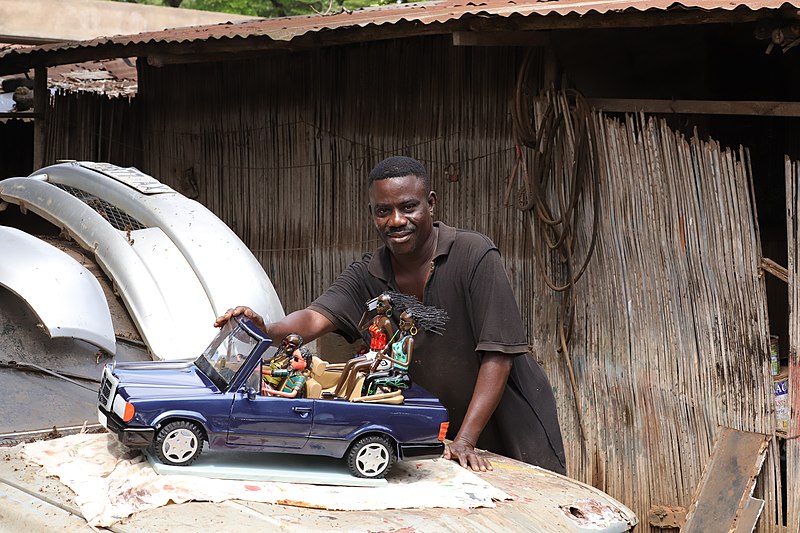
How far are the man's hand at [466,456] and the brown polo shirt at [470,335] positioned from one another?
34cm

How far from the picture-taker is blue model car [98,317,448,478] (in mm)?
3037

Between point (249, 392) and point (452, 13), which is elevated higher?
point (452, 13)

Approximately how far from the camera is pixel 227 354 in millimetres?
3266

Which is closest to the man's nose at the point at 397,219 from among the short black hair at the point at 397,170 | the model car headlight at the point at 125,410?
the short black hair at the point at 397,170

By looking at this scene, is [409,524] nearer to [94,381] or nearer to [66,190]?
[94,381]

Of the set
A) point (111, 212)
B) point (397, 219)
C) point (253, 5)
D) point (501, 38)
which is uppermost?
point (253, 5)

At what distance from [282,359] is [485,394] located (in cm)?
77

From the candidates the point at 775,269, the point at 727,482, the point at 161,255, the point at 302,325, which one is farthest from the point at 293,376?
the point at 727,482

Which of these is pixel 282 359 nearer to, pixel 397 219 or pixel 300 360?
pixel 300 360

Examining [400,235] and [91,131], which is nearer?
[400,235]

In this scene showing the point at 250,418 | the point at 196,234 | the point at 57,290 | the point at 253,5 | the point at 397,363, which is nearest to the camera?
the point at 250,418

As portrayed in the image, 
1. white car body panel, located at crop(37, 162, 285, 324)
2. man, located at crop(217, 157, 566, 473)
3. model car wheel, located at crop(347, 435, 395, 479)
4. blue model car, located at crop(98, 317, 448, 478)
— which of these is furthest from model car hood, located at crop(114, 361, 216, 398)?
white car body panel, located at crop(37, 162, 285, 324)

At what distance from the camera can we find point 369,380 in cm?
326

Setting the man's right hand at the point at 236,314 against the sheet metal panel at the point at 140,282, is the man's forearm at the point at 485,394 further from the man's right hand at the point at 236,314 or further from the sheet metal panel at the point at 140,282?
the sheet metal panel at the point at 140,282
